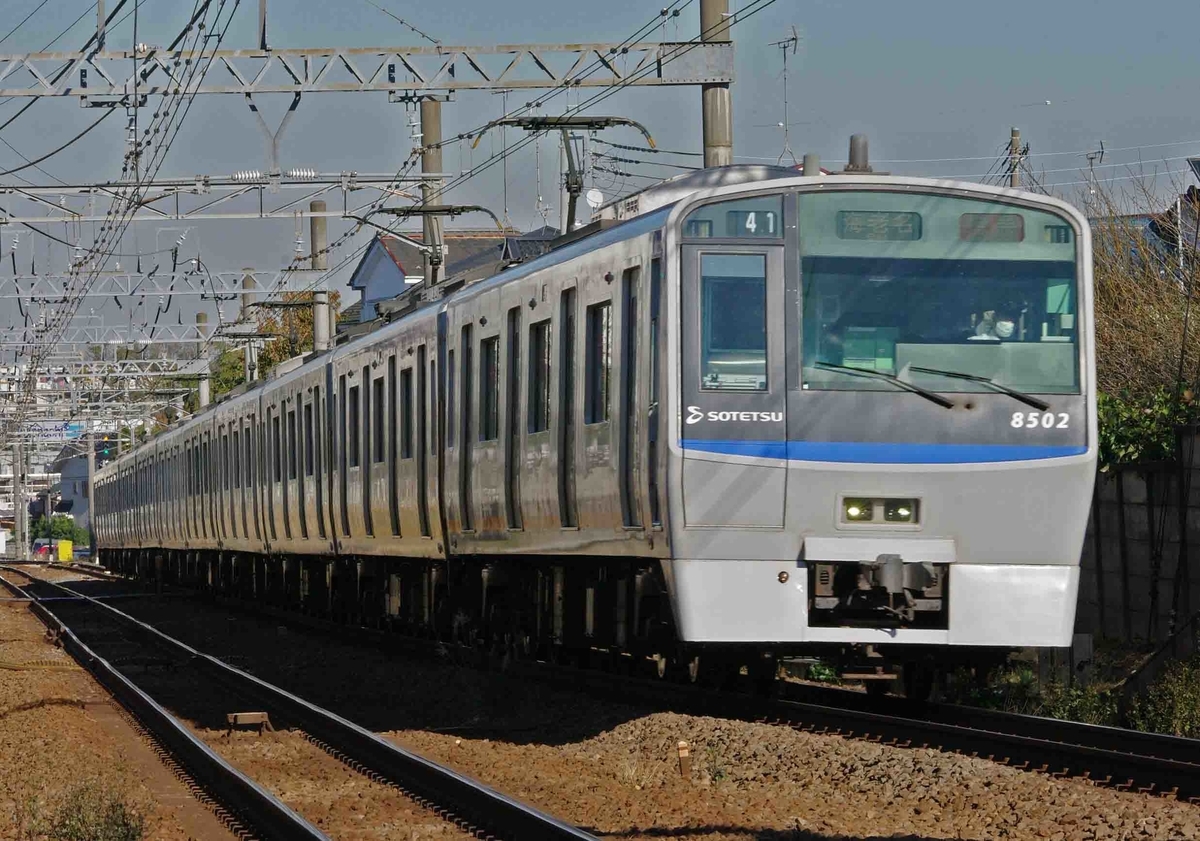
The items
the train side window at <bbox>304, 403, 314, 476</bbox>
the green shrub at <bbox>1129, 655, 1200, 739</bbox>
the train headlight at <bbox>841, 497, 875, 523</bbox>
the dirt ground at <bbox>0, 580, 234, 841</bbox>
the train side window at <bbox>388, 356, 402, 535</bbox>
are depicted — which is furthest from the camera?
the train side window at <bbox>304, 403, 314, 476</bbox>

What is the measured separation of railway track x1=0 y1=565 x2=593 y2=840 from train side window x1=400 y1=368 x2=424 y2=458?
2298 mm

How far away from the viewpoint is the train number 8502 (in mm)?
9938

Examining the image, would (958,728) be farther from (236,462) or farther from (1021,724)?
(236,462)

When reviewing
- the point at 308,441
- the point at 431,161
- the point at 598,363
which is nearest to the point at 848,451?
the point at 598,363

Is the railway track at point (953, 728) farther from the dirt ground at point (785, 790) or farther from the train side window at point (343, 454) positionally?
the train side window at point (343, 454)

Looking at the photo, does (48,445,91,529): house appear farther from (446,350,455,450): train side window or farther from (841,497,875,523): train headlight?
(841,497,875,523): train headlight

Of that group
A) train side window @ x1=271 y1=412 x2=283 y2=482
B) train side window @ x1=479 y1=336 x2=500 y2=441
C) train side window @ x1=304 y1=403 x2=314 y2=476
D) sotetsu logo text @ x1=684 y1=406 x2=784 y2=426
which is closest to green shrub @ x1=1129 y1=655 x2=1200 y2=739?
sotetsu logo text @ x1=684 y1=406 x2=784 y2=426

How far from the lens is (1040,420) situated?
9984 mm

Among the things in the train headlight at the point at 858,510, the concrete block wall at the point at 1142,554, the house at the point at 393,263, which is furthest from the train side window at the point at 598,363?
the house at the point at 393,263

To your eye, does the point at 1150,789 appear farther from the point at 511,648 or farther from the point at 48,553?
the point at 48,553

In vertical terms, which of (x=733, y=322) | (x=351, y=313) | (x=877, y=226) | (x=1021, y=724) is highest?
(x=351, y=313)

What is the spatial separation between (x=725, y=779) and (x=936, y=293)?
2721mm

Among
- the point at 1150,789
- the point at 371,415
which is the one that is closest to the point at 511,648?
the point at 371,415

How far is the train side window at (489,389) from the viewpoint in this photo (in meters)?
13.5
